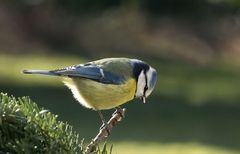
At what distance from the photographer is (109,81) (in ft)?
14.9

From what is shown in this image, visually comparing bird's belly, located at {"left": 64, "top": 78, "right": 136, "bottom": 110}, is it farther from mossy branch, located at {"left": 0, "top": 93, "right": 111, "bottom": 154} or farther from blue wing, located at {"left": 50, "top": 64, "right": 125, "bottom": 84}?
mossy branch, located at {"left": 0, "top": 93, "right": 111, "bottom": 154}

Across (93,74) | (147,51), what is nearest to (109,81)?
(93,74)

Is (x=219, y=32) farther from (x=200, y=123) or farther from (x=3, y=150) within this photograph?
(x=3, y=150)

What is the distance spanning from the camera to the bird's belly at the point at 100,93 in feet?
14.2

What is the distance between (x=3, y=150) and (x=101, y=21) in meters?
18.8

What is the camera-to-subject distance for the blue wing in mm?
4363

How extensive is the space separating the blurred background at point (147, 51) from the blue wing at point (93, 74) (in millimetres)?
7206

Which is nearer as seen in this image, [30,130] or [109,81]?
[30,130]

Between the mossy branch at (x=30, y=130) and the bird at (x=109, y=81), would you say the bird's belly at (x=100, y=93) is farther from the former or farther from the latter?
the mossy branch at (x=30, y=130)

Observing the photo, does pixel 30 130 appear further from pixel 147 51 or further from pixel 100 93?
pixel 147 51

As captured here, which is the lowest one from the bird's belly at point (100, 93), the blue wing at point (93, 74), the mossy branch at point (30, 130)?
the mossy branch at point (30, 130)

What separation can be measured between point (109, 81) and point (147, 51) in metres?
14.9

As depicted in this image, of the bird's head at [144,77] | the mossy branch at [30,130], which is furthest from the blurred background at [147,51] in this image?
the mossy branch at [30,130]

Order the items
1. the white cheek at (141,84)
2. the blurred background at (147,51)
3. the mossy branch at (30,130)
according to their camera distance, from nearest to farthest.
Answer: the mossy branch at (30,130) < the white cheek at (141,84) < the blurred background at (147,51)
